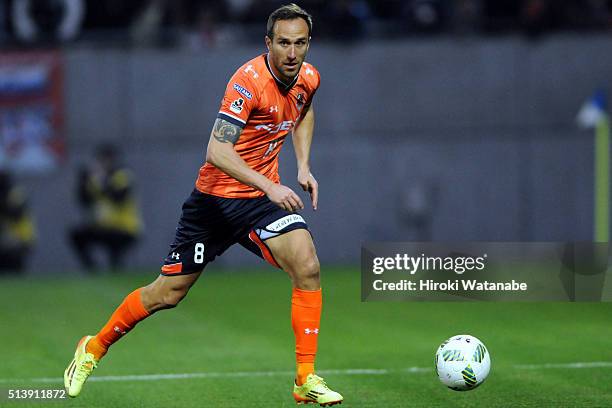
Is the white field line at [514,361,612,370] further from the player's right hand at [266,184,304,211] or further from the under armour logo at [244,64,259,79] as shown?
the under armour logo at [244,64,259,79]

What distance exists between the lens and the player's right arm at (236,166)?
6.87 metres

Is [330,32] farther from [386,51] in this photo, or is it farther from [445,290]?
[445,290]

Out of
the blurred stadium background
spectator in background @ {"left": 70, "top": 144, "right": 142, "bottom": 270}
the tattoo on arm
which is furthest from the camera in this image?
the blurred stadium background

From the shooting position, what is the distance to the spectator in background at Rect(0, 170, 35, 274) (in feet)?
60.4

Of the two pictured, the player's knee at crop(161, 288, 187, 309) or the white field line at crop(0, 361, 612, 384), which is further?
the white field line at crop(0, 361, 612, 384)

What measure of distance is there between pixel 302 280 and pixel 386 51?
1344 cm

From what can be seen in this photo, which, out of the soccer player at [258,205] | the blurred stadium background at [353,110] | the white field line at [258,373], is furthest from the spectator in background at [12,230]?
the soccer player at [258,205]

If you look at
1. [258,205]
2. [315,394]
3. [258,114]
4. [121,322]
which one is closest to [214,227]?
[258,205]

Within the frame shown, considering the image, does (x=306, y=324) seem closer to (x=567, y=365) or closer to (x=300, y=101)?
(x=300, y=101)

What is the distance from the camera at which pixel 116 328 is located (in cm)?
775

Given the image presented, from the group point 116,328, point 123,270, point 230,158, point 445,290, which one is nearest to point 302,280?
point 230,158

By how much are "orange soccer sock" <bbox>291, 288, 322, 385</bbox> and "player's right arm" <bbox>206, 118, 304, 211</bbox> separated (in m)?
0.55

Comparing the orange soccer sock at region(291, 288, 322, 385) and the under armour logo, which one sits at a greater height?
the under armour logo

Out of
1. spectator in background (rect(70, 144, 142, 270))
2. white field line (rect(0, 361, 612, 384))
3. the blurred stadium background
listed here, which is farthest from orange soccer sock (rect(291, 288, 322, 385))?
spectator in background (rect(70, 144, 142, 270))
